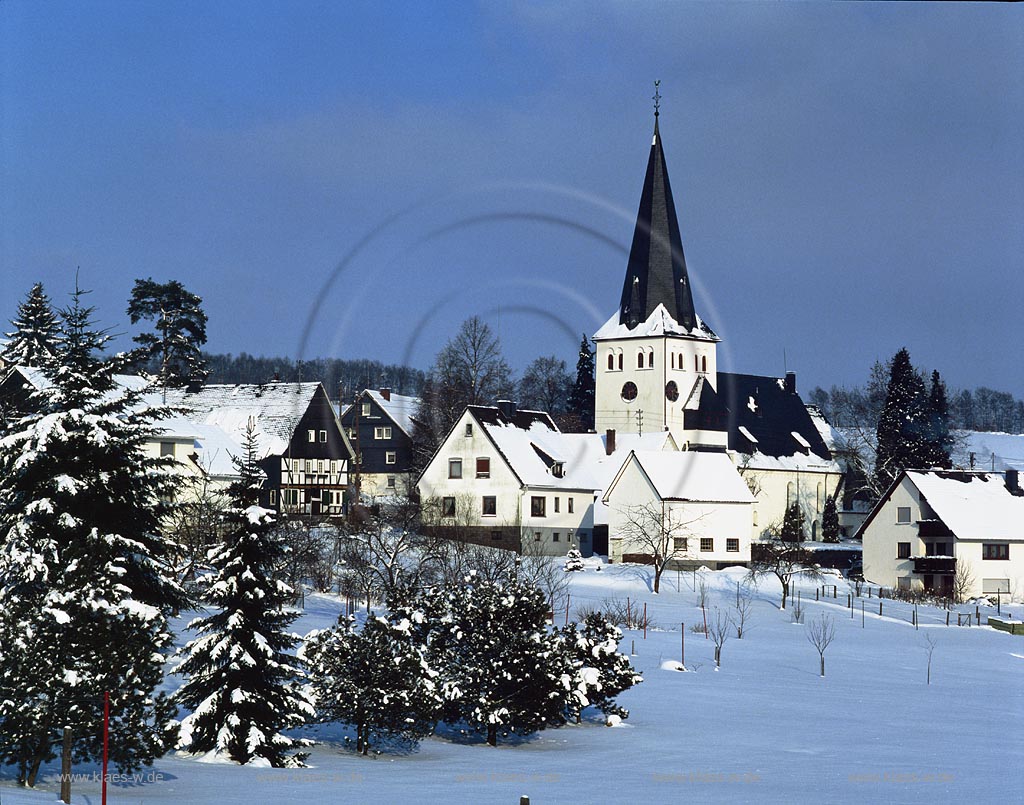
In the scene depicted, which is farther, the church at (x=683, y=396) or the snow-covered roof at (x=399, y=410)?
the church at (x=683, y=396)

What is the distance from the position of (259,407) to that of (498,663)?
5754 centimetres

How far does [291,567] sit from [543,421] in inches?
1432

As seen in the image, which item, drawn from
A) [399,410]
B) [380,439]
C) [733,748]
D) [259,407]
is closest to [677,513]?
[259,407]

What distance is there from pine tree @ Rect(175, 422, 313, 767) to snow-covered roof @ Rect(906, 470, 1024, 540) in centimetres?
5276

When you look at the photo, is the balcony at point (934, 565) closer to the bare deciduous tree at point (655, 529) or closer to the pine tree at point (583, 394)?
the bare deciduous tree at point (655, 529)

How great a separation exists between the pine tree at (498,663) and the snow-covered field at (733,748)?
0.68 metres

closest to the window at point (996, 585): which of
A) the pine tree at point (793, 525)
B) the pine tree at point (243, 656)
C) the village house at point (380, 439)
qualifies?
the pine tree at point (793, 525)

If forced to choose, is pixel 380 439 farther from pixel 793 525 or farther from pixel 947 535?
pixel 947 535

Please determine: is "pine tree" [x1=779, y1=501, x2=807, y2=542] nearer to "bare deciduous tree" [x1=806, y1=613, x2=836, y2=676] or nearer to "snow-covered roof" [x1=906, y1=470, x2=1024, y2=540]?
"snow-covered roof" [x1=906, y1=470, x2=1024, y2=540]

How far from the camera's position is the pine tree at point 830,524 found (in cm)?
10319

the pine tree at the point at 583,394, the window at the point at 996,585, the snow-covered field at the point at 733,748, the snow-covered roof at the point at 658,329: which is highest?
the snow-covered roof at the point at 658,329

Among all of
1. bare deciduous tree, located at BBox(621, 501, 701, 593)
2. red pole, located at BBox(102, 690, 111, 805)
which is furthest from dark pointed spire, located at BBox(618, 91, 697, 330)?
red pole, located at BBox(102, 690, 111, 805)

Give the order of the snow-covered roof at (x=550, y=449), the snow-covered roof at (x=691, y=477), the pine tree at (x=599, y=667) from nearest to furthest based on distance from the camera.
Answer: the pine tree at (x=599, y=667) → the snow-covered roof at (x=691, y=477) → the snow-covered roof at (x=550, y=449)

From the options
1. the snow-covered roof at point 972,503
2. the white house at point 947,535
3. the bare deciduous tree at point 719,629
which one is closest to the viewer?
the bare deciduous tree at point 719,629
